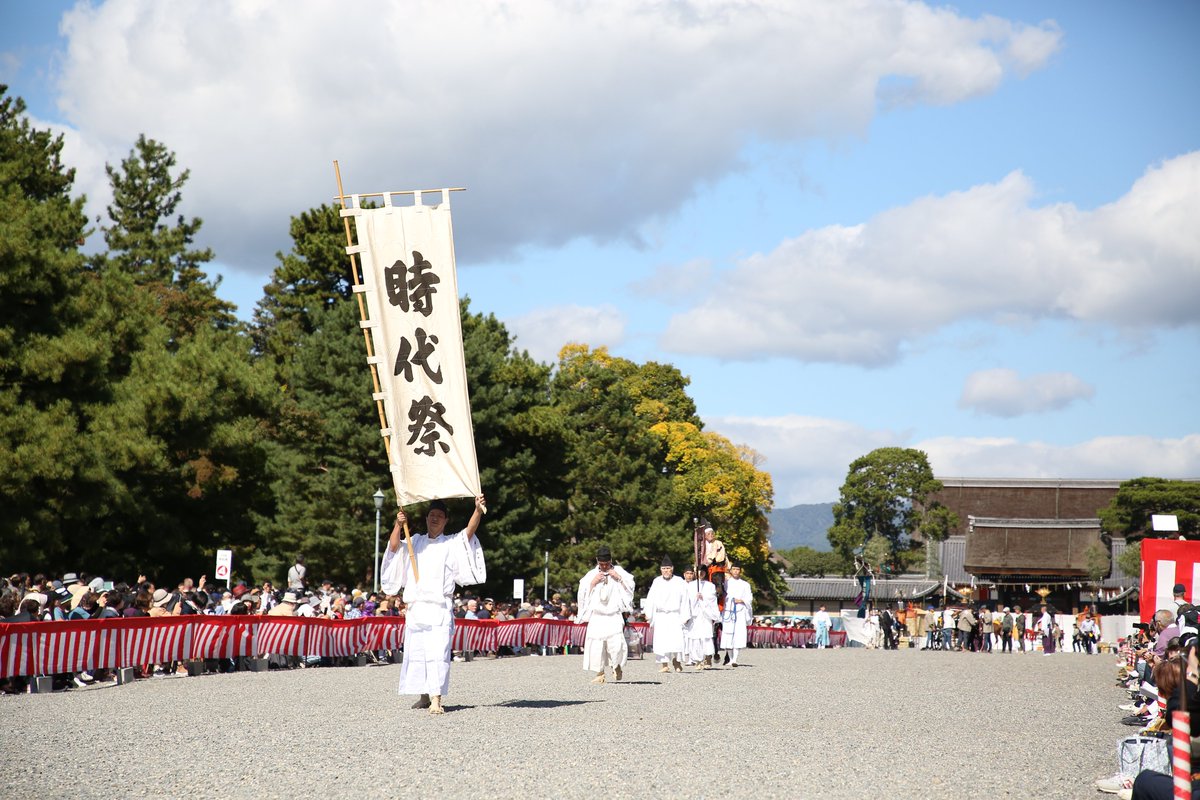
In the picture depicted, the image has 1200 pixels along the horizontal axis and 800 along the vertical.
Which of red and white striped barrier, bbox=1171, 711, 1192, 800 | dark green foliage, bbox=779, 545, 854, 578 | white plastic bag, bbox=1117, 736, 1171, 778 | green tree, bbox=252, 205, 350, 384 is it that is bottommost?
dark green foliage, bbox=779, 545, 854, 578

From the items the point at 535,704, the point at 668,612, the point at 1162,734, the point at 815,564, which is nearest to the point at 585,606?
the point at 668,612

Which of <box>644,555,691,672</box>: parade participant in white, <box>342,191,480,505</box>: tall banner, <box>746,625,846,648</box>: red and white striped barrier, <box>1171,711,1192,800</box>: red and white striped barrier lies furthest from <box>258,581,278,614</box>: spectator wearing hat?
<box>746,625,846,648</box>: red and white striped barrier

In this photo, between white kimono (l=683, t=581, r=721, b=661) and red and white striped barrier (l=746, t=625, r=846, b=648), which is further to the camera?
red and white striped barrier (l=746, t=625, r=846, b=648)

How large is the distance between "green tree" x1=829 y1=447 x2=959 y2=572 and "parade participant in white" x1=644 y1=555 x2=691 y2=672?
217ft

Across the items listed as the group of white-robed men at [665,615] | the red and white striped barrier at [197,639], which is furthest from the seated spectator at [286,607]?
→ the group of white-robed men at [665,615]

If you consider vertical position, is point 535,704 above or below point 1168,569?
below

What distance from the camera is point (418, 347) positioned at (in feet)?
39.7

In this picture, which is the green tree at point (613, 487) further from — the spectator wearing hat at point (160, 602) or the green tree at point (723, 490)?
the spectator wearing hat at point (160, 602)

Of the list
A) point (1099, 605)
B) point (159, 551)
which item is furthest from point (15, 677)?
point (1099, 605)

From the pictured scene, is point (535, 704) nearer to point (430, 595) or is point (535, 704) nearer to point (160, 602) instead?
point (430, 595)

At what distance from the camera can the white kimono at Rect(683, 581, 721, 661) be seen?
2281cm

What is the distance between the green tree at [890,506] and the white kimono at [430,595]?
75.2 meters

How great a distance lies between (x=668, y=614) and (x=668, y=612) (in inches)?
1.2

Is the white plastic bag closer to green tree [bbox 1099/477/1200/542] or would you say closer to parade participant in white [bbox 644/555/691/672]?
parade participant in white [bbox 644/555/691/672]
